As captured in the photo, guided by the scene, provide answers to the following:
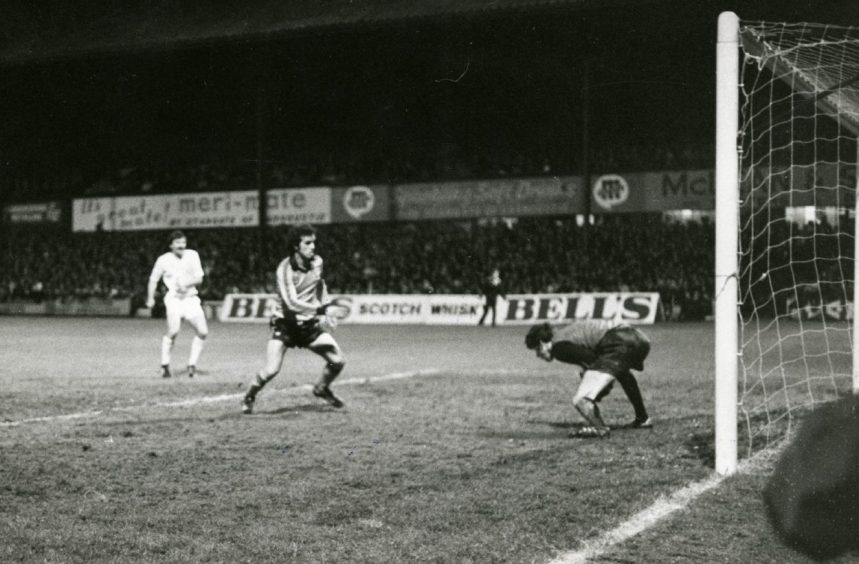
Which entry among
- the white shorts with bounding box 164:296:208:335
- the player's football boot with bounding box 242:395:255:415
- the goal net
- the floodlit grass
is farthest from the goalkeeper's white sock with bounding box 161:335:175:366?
the goal net

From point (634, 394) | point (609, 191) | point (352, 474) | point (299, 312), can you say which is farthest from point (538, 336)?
point (609, 191)

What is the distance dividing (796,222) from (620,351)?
25011mm

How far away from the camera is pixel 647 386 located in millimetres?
11477

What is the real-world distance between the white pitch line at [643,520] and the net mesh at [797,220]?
41.3 inches

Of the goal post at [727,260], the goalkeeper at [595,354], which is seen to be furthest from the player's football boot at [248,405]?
the goal post at [727,260]

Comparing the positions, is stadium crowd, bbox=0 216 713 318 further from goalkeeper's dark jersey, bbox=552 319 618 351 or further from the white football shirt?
goalkeeper's dark jersey, bbox=552 319 618 351

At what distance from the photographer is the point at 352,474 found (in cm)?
626

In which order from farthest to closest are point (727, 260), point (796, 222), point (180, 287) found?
point (796, 222) → point (180, 287) → point (727, 260)

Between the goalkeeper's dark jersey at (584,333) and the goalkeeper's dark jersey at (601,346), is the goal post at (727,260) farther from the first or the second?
the goalkeeper's dark jersey at (584,333)

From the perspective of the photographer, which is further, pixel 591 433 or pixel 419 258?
pixel 419 258

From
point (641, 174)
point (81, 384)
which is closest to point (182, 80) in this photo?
point (641, 174)

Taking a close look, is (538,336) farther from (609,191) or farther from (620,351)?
(609,191)

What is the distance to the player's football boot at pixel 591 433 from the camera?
771 centimetres

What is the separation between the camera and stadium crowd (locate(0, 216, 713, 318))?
29391 millimetres
